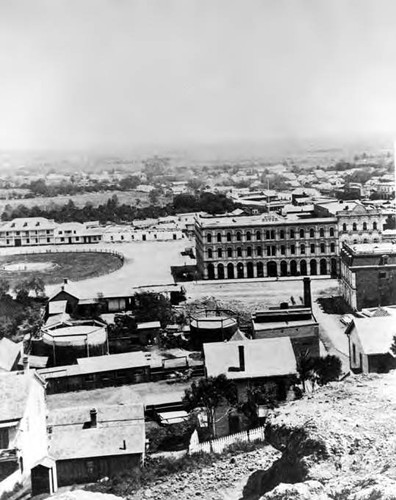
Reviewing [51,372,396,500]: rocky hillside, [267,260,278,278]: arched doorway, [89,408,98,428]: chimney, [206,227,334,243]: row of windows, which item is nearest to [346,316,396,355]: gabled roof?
[51,372,396,500]: rocky hillside

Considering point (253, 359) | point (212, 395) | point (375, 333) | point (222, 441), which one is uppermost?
point (375, 333)

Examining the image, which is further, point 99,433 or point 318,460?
point 99,433

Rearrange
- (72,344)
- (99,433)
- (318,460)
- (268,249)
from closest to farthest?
(318,460) < (99,433) < (72,344) < (268,249)

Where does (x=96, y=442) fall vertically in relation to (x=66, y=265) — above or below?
above

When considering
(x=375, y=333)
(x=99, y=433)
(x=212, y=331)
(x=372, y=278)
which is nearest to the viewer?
(x=99, y=433)

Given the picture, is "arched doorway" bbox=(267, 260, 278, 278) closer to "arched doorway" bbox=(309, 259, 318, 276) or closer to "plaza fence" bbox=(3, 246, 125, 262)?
"arched doorway" bbox=(309, 259, 318, 276)

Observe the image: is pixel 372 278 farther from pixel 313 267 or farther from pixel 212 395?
pixel 212 395

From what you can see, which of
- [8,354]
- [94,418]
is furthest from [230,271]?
[94,418]

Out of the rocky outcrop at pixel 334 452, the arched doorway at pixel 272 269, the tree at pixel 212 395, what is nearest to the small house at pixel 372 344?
the tree at pixel 212 395
